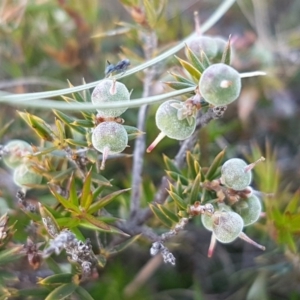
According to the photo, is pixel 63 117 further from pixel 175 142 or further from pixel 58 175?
pixel 175 142

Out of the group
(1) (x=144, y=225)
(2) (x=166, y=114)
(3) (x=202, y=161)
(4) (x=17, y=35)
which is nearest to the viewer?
(2) (x=166, y=114)

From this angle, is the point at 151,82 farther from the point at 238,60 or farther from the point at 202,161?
the point at 238,60

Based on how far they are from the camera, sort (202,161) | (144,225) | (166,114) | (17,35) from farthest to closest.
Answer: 1. (17,35)
2. (202,161)
3. (144,225)
4. (166,114)

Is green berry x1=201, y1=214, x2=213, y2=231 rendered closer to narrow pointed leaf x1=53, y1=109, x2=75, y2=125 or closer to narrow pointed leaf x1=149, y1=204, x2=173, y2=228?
narrow pointed leaf x1=149, y1=204, x2=173, y2=228

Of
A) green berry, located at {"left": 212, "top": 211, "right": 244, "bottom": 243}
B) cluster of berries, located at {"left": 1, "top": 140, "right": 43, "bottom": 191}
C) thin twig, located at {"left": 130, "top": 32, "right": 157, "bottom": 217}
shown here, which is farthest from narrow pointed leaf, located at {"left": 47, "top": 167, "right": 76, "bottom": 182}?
green berry, located at {"left": 212, "top": 211, "right": 244, "bottom": 243}

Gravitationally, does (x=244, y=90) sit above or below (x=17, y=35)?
below

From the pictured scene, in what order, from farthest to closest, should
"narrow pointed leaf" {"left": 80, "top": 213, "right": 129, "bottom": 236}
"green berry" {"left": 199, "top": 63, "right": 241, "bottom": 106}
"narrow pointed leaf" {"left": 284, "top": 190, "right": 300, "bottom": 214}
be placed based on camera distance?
1. "narrow pointed leaf" {"left": 284, "top": 190, "right": 300, "bottom": 214}
2. "narrow pointed leaf" {"left": 80, "top": 213, "right": 129, "bottom": 236}
3. "green berry" {"left": 199, "top": 63, "right": 241, "bottom": 106}

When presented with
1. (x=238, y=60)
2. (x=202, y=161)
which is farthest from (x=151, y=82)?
(x=238, y=60)

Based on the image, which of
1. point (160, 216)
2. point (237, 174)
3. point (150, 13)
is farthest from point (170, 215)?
point (150, 13)

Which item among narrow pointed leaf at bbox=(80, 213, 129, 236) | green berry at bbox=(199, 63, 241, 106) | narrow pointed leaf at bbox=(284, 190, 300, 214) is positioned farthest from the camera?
narrow pointed leaf at bbox=(284, 190, 300, 214)
